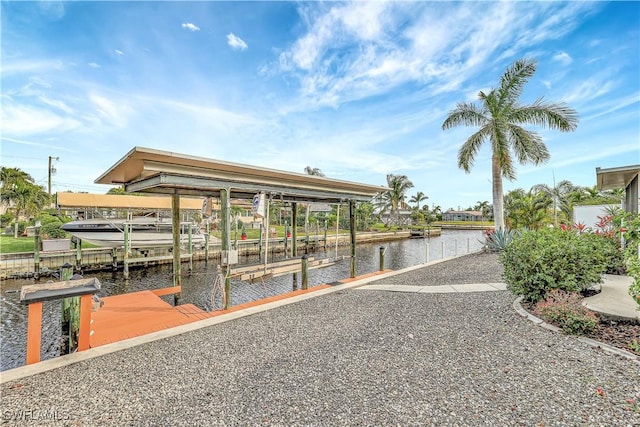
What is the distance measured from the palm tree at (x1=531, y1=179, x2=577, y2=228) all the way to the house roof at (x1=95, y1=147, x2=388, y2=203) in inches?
1167

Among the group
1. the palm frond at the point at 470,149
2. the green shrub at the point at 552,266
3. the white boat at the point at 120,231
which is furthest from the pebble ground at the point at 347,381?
the palm frond at the point at 470,149

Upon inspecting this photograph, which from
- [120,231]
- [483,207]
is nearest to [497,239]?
[120,231]

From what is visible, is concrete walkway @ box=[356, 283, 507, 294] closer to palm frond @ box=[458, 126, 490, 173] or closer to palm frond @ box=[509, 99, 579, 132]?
palm frond @ box=[458, 126, 490, 173]

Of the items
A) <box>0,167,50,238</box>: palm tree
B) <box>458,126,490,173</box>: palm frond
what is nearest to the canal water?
<box>458,126,490,173</box>: palm frond

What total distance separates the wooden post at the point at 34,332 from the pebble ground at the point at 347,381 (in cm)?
50

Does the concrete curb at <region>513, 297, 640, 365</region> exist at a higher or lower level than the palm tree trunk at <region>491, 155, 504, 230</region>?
lower

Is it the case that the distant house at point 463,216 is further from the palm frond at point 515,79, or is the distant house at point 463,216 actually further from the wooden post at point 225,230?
the wooden post at point 225,230

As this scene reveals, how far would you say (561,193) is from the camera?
33156 mm

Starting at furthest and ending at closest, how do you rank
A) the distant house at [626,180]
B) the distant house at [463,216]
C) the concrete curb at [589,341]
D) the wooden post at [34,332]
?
the distant house at [463,216], the distant house at [626,180], the wooden post at [34,332], the concrete curb at [589,341]

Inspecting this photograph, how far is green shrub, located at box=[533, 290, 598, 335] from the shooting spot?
436 centimetres

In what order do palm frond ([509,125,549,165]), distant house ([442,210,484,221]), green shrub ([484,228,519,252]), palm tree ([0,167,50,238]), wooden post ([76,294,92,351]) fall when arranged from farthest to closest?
1. distant house ([442,210,484,221])
2. palm tree ([0,167,50,238])
3. palm frond ([509,125,549,165])
4. green shrub ([484,228,519,252])
5. wooden post ([76,294,92,351])

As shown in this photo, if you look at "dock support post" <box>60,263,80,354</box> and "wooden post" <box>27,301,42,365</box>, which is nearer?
"wooden post" <box>27,301,42,365</box>

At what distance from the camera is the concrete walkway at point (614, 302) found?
472cm

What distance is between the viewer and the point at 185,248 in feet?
61.0
